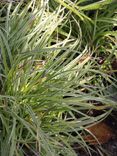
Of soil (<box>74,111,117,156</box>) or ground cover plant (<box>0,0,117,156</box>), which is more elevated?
ground cover plant (<box>0,0,117,156</box>)

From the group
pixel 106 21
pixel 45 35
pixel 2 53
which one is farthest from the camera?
pixel 106 21

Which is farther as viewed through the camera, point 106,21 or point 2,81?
point 106,21

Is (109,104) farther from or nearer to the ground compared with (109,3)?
nearer to the ground

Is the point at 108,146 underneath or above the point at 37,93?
underneath

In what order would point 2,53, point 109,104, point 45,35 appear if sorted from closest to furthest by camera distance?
point 2,53, point 109,104, point 45,35

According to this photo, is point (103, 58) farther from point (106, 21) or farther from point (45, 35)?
point (45, 35)

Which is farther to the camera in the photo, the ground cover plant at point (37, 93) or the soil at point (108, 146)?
the soil at point (108, 146)

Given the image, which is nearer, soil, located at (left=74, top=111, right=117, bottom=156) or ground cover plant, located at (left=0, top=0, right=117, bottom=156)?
ground cover plant, located at (left=0, top=0, right=117, bottom=156)

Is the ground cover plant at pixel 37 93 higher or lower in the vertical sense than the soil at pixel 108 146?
higher

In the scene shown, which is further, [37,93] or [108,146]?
[108,146]

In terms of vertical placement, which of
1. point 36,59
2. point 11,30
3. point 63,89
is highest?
point 11,30

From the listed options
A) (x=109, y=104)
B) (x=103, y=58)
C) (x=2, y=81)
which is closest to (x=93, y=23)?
(x=103, y=58)
